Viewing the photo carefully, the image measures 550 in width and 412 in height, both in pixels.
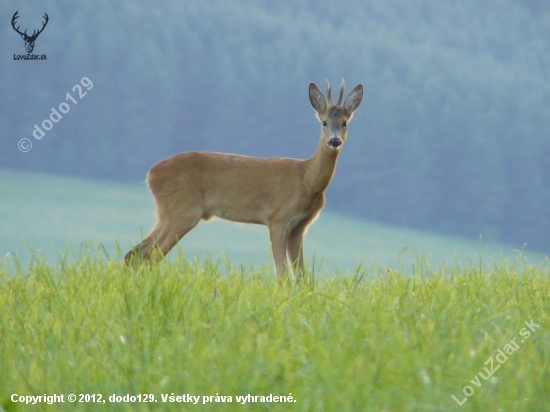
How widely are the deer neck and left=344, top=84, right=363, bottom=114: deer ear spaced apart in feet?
1.32

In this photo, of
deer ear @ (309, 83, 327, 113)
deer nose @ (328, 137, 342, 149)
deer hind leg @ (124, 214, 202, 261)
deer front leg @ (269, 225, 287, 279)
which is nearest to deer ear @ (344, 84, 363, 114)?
deer ear @ (309, 83, 327, 113)

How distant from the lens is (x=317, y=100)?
689cm

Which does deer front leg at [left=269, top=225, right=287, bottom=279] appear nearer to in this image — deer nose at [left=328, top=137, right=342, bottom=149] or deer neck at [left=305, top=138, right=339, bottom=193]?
deer neck at [left=305, top=138, right=339, bottom=193]

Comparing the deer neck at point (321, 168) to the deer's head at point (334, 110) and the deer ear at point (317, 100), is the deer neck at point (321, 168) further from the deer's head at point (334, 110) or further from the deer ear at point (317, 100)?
the deer ear at point (317, 100)

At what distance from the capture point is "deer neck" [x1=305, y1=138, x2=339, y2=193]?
689 centimetres

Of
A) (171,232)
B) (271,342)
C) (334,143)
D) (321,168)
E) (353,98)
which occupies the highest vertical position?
(353,98)

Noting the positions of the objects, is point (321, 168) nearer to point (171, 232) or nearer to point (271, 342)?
point (171, 232)

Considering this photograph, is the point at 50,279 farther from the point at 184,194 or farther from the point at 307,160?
the point at 307,160

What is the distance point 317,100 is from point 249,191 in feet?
3.67

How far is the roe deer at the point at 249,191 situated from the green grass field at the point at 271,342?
1.62m

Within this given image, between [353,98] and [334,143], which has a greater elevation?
[353,98]

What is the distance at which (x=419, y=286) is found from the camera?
212 inches

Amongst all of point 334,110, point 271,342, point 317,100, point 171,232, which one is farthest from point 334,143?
point 271,342

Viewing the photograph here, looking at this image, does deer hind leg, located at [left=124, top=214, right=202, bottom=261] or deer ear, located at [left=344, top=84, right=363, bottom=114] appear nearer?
deer ear, located at [left=344, top=84, right=363, bottom=114]
